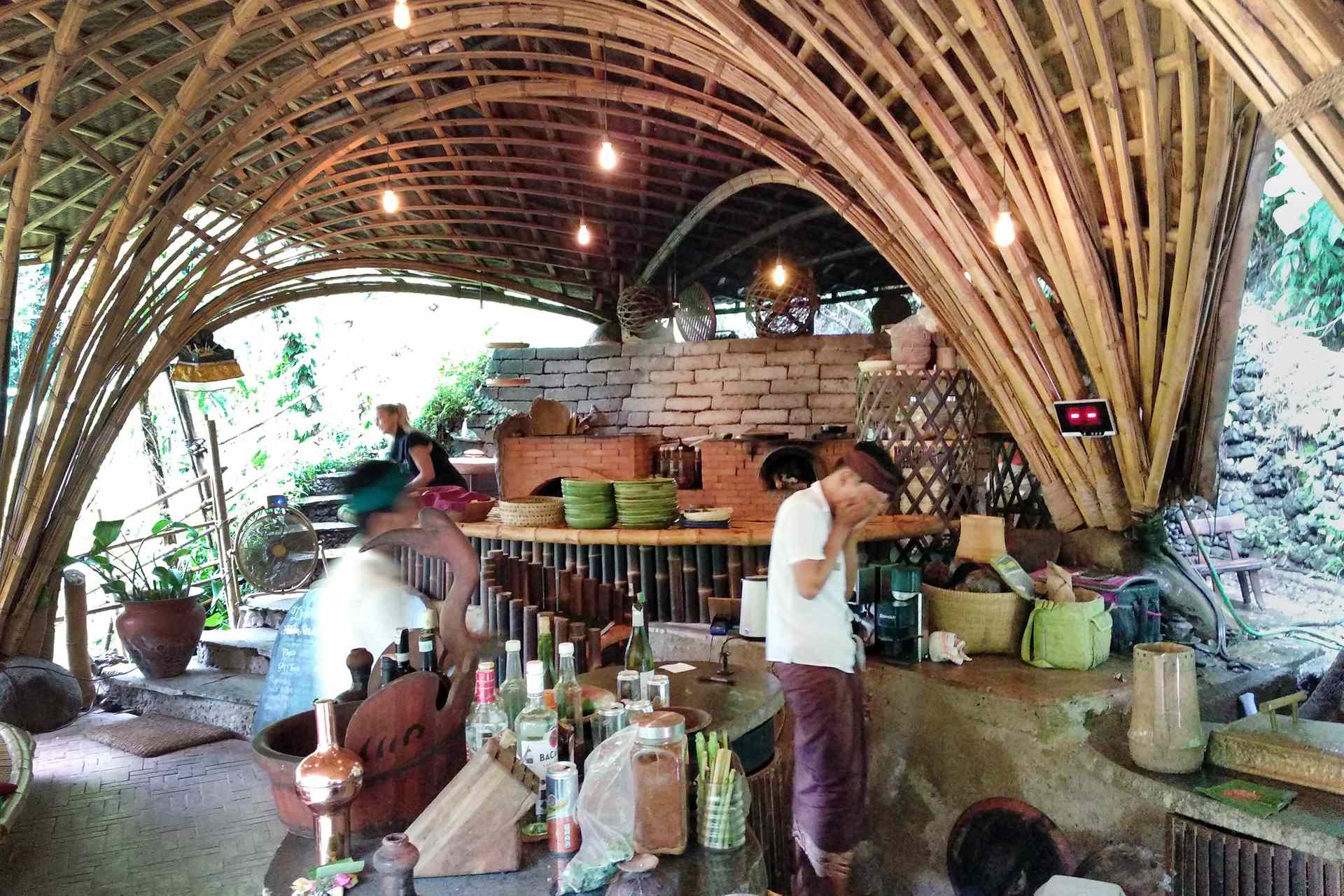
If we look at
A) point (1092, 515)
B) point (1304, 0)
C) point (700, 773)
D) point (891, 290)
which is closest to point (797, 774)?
point (700, 773)

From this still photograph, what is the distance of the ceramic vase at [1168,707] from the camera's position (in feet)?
10.2

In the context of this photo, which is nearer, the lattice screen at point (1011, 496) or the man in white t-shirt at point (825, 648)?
the man in white t-shirt at point (825, 648)

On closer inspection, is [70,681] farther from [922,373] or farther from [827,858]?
[922,373]

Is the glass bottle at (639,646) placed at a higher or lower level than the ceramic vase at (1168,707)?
higher

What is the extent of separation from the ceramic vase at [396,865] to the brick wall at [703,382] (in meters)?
7.21

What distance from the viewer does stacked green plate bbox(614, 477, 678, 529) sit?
214 inches

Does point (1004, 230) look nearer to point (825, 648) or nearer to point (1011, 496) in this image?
point (825, 648)

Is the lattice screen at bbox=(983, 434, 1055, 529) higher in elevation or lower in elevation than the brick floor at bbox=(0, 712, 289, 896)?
higher

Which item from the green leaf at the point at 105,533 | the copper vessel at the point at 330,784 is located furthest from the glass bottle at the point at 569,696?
the green leaf at the point at 105,533

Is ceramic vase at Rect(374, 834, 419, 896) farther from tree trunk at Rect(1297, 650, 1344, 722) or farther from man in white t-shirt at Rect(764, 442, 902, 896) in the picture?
tree trunk at Rect(1297, 650, 1344, 722)

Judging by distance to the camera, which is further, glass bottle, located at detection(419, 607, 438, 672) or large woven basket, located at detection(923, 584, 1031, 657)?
large woven basket, located at detection(923, 584, 1031, 657)

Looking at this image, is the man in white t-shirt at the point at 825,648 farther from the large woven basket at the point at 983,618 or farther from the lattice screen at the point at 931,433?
the lattice screen at the point at 931,433

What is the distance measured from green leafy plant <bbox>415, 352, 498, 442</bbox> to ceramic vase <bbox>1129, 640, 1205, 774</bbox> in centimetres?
898

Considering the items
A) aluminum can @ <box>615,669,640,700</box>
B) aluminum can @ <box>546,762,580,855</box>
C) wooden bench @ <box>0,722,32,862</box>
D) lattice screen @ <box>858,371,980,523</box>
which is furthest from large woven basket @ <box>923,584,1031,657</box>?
wooden bench @ <box>0,722,32,862</box>
